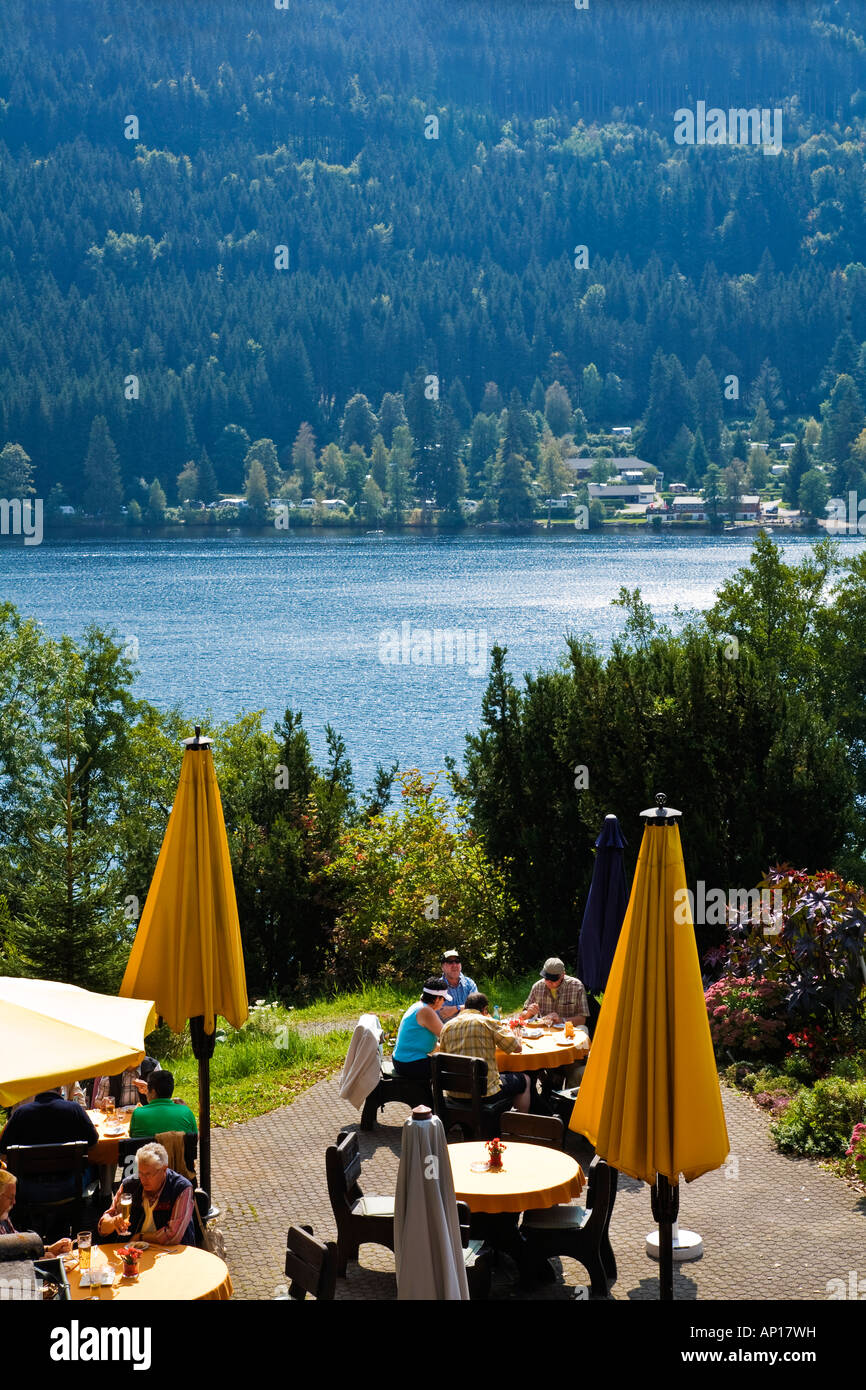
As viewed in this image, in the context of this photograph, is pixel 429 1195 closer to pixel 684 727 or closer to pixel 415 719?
pixel 684 727

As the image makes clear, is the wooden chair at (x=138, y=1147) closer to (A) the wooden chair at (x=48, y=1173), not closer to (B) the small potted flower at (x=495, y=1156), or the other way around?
(A) the wooden chair at (x=48, y=1173)

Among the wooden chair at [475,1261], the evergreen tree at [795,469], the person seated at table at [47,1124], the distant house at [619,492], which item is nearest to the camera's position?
the wooden chair at [475,1261]

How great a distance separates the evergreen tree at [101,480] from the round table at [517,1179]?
150m

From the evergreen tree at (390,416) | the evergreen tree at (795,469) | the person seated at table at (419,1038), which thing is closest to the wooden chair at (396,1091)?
the person seated at table at (419,1038)

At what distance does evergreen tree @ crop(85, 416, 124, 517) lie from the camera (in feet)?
499

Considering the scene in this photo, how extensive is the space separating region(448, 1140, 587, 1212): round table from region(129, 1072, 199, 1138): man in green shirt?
6.41 feet

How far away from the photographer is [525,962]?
1944 centimetres

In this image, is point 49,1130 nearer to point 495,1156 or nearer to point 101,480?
point 495,1156

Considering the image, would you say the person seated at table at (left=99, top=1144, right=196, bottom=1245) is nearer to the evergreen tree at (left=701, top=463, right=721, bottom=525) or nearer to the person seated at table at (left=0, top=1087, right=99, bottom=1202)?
the person seated at table at (left=0, top=1087, right=99, bottom=1202)

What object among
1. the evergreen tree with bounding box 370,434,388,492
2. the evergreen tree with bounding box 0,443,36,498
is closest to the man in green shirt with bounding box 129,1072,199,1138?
the evergreen tree with bounding box 0,443,36,498

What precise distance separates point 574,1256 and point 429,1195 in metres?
1.83

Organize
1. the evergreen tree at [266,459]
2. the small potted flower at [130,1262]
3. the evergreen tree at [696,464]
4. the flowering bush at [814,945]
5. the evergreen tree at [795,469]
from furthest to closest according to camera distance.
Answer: the evergreen tree at [696,464], the evergreen tree at [266,459], the evergreen tree at [795,469], the flowering bush at [814,945], the small potted flower at [130,1262]

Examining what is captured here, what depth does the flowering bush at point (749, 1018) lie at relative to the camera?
12922 mm

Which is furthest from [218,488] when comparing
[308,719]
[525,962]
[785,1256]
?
[785,1256]
